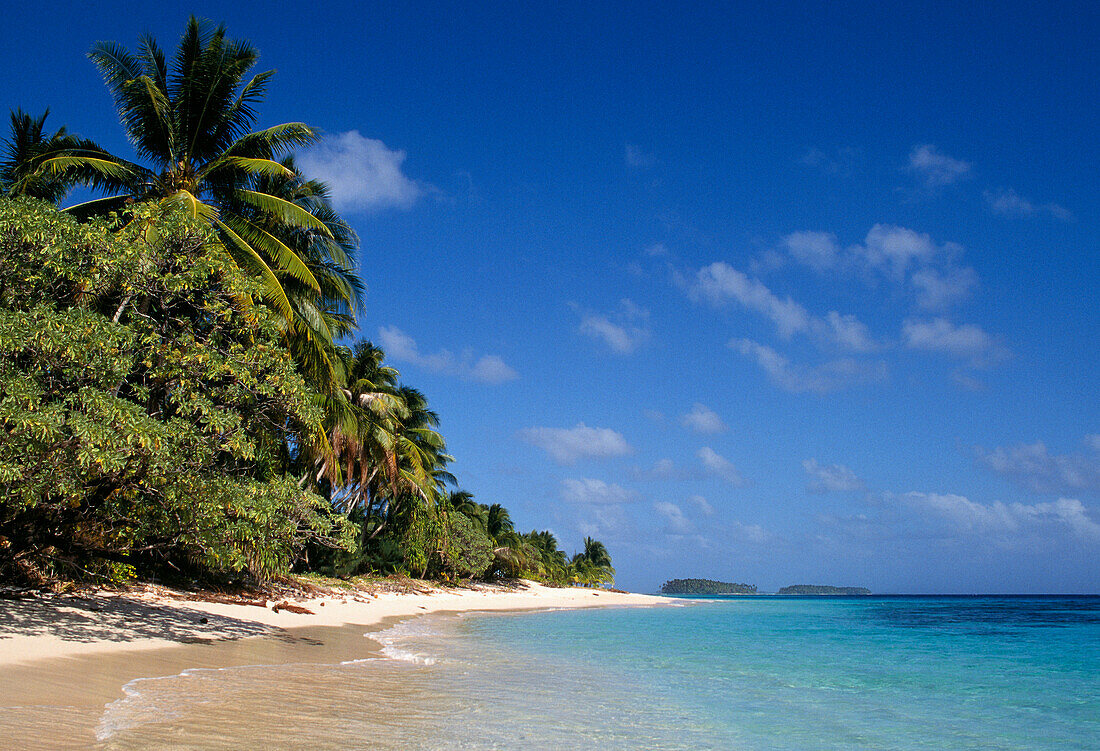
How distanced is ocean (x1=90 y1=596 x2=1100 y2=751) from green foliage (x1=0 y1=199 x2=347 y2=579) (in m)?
2.57

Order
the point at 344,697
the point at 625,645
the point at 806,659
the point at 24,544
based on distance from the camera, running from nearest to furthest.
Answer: the point at 344,697 < the point at 24,544 < the point at 806,659 < the point at 625,645

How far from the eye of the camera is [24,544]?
1024cm

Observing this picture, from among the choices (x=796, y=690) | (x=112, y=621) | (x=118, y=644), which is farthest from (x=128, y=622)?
(x=796, y=690)

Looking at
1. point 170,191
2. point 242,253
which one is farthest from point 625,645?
point 170,191

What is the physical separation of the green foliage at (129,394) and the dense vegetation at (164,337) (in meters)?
0.03

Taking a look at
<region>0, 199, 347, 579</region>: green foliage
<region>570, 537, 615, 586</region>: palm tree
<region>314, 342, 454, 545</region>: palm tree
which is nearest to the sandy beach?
<region>0, 199, 347, 579</region>: green foliage

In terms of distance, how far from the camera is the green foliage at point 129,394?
8.08m

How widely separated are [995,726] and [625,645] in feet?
29.9

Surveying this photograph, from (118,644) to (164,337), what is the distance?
4365 millimetres

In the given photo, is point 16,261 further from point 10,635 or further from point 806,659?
point 806,659

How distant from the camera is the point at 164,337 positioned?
10547 millimetres

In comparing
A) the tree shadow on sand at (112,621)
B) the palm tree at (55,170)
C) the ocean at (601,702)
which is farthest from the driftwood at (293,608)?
the palm tree at (55,170)

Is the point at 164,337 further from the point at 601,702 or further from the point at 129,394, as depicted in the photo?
the point at 601,702

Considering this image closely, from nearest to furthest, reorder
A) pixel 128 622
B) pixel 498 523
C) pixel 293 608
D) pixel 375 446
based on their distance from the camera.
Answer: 1. pixel 128 622
2. pixel 293 608
3. pixel 375 446
4. pixel 498 523
